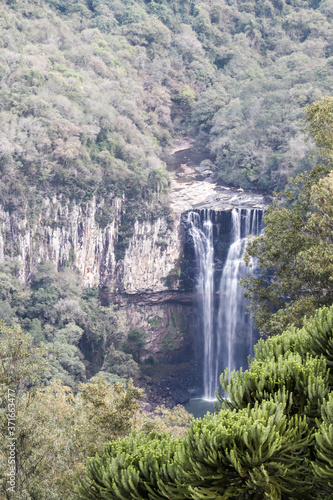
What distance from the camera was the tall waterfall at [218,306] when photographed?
2548 cm

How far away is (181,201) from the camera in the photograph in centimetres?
2731

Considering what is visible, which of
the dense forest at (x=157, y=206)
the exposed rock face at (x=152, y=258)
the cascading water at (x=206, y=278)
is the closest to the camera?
the dense forest at (x=157, y=206)

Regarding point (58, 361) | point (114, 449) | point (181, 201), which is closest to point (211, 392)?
point (58, 361)

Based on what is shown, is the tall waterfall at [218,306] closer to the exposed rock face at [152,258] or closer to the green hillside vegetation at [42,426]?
the exposed rock face at [152,258]

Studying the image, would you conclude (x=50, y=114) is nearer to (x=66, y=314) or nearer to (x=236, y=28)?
(x=66, y=314)

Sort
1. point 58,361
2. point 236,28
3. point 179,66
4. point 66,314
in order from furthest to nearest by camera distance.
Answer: point 236,28, point 179,66, point 66,314, point 58,361

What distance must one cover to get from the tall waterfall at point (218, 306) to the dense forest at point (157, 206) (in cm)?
206

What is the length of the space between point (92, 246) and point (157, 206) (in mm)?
3689

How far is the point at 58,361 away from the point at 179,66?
24.8 m

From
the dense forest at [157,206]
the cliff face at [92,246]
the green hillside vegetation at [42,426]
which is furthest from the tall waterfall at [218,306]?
the green hillside vegetation at [42,426]

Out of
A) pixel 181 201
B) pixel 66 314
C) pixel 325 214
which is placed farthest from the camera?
pixel 181 201

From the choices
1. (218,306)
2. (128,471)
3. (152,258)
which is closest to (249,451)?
(128,471)

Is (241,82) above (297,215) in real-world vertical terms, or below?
Result: above

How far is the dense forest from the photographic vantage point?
4.88 meters
